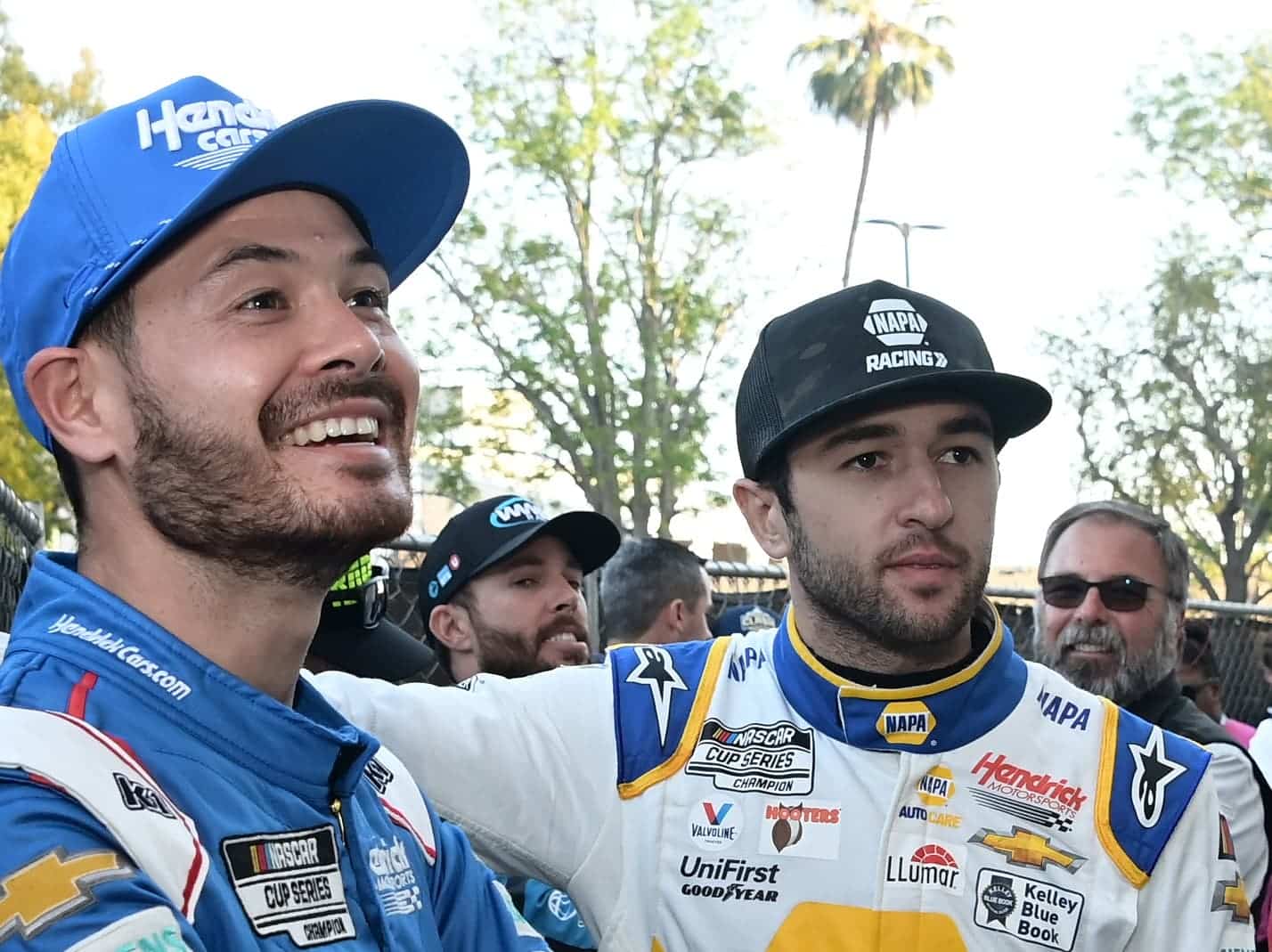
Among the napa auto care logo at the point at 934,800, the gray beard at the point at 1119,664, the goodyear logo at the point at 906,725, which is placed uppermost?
the gray beard at the point at 1119,664

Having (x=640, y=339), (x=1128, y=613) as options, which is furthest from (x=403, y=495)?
(x=640, y=339)

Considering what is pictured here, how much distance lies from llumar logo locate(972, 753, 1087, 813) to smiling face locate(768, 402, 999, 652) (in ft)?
0.72

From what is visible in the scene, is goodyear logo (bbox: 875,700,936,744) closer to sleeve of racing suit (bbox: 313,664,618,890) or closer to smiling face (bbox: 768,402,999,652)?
smiling face (bbox: 768,402,999,652)

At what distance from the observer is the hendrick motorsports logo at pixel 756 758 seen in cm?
252

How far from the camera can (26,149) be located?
20.4 meters

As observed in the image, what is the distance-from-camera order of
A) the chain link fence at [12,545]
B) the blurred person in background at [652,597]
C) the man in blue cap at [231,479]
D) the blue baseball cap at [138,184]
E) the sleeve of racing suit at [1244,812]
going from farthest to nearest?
the blurred person in background at [652,597]
the sleeve of racing suit at [1244,812]
the chain link fence at [12,545]
the blue baseball cap at [138,184]
the man in blue cap at [231,479]

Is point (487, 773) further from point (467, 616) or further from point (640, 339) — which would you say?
point (640, 339)

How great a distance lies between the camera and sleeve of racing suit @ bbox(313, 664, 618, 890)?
8.00ft

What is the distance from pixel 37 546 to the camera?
11.9ft

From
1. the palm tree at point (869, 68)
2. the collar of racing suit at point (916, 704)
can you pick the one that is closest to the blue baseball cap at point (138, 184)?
the collar of racing suit at point (916, 704)

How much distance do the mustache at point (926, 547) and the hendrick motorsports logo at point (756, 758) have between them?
34cm

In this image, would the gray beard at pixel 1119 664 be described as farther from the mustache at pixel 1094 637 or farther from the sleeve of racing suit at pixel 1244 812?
the sleeve of racing suit at pixel 1244 812

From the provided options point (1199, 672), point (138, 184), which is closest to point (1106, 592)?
point (1199, 672)

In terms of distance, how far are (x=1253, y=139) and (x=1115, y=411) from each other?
15.7ft
